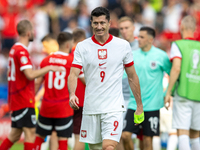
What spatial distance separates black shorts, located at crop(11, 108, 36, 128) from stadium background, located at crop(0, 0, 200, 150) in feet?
27.2

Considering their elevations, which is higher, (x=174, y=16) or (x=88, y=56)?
(x=174, y=16)

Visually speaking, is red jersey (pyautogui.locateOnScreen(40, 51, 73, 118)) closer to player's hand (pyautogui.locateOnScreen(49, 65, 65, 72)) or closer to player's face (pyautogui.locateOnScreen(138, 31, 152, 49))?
player's hand (pyautogui.locateOnScreen(49, 65, 65, 72))

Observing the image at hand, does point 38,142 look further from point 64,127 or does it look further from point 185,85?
point 185,85

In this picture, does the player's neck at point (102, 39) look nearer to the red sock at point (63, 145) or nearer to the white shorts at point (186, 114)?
the white shorts at point (186, 114)

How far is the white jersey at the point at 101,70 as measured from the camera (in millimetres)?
5457

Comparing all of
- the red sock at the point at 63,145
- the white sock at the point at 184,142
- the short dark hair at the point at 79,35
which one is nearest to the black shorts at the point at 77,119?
the red sock at the point at 63,145

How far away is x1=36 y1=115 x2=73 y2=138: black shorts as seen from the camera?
7453 millimetres

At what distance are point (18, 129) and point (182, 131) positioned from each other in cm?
312

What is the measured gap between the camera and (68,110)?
745 cm

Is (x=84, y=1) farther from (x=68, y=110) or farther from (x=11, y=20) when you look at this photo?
(x=68, y=110)

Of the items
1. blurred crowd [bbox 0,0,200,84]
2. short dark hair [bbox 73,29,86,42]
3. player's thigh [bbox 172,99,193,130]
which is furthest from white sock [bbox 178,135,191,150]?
blurred crowd [bbox 0,0,200,84]

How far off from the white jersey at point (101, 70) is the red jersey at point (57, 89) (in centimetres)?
186

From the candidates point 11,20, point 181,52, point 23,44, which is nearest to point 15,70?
point 23,44

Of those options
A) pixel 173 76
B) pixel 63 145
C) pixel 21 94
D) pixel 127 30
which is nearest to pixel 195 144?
pixel 173 76
